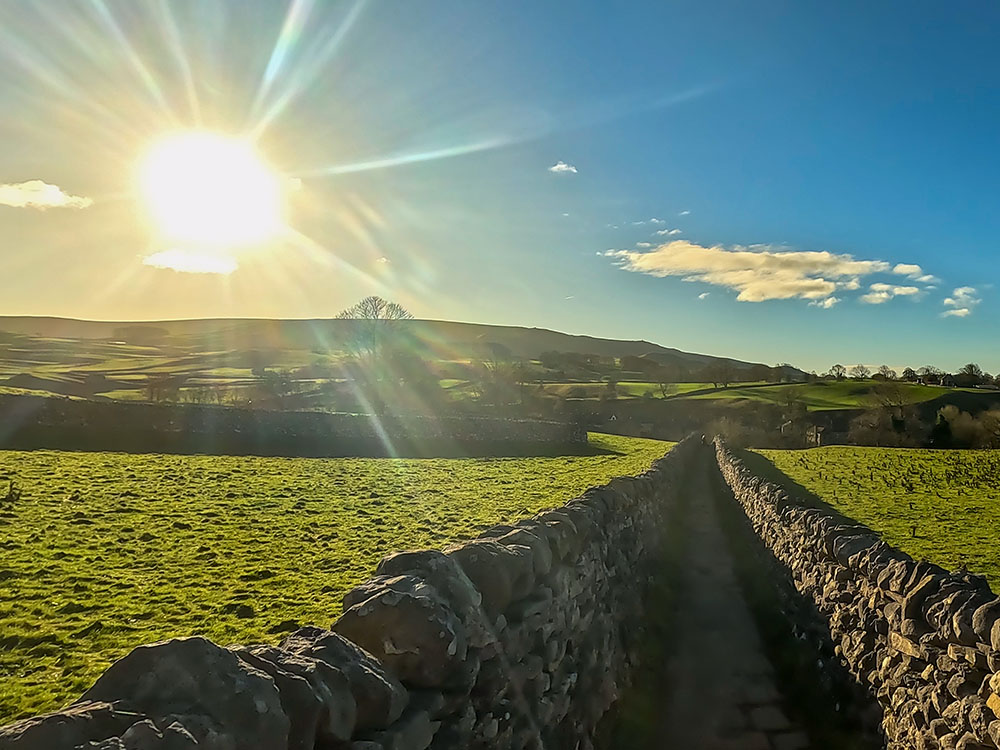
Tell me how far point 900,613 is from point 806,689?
7.72 feet

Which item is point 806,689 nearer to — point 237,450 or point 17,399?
point 237,450

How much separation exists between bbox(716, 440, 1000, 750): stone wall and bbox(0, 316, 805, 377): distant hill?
105048 mm

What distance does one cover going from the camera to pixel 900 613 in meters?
6.01

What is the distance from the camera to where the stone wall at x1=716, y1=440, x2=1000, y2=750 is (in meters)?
4.67

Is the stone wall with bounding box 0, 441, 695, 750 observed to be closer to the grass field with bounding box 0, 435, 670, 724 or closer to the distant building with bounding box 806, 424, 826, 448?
the grass field with bounding box 0, 435, 670, 724

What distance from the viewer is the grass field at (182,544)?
6504 millimetres

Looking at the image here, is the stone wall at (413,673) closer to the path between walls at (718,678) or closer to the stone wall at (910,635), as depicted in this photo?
the path between walls at (718,678)

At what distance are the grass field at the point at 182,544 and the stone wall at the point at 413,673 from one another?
2.90 meters

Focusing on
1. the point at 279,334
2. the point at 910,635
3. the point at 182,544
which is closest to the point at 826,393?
the point at 182,544

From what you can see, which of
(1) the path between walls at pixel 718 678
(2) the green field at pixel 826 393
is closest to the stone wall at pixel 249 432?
(1) the path between walls at pixel 718 678

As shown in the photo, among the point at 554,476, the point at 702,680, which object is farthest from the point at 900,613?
the point at 554,476

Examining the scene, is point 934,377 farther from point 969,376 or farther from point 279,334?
point 279,334

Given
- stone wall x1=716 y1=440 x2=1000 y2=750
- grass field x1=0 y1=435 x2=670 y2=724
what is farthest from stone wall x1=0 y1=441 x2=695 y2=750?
grass field x1=0 y1=435 x2=670 y2=724

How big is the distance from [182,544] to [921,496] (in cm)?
2083
